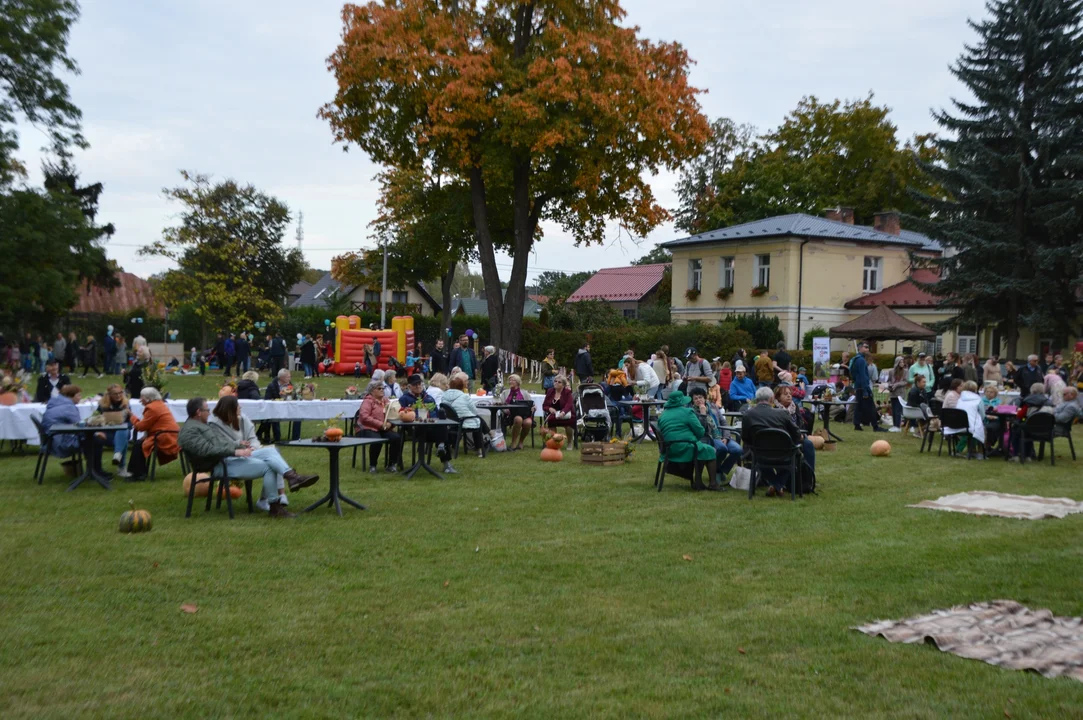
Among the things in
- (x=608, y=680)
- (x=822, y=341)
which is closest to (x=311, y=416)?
(x=608, y=680)

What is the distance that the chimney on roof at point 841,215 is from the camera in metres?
44.0

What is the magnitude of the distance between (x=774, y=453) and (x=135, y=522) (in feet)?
21.9

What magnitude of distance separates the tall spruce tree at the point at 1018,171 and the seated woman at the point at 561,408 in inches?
803

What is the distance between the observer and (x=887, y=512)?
9.88 m

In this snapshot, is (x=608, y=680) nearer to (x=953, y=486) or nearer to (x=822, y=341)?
(x=953, y=486)

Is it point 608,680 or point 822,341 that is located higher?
point 822,341

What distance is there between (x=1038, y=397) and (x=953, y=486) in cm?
401

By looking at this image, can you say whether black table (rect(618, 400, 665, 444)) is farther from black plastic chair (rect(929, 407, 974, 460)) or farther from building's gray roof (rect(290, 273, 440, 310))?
building's gray roof (rect(290, 273, 440, 310))

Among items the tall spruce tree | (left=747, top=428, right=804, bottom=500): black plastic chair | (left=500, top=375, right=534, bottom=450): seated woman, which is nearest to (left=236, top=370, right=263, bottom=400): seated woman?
(left=500, top=375, right=534, bottom=450): seated woman

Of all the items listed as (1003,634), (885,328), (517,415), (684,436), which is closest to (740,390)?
(517,415)

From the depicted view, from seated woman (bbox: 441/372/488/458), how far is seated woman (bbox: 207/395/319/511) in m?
3.87

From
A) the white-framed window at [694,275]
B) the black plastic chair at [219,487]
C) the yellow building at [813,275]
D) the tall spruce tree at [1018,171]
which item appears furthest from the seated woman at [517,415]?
the white-framed window at [694,275]

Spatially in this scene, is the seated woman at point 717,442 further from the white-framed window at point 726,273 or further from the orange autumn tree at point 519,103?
the white-framed window at point 726,273

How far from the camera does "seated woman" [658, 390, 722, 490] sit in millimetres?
11234
